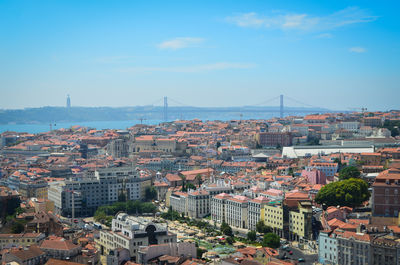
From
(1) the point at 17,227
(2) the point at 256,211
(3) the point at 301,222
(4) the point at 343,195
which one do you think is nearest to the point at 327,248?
(3) the point at 301,222

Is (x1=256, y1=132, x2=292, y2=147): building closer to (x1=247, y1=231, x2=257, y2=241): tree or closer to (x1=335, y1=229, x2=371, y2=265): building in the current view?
(x1=247, y1=231, x2=257, y2=241): tree

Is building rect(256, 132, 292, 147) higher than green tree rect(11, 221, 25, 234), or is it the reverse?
building rect(256, 132, 292, 147)

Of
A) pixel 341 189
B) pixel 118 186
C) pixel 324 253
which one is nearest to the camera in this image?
pixel 324 253

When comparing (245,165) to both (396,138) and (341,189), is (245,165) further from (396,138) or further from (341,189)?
(341,189)

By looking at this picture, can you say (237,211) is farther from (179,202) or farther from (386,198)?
(386,198)

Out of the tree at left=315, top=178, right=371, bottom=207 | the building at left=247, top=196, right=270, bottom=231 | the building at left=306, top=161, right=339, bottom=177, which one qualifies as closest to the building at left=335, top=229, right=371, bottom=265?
the tree at left=315, top=178, right=371, bottom=207

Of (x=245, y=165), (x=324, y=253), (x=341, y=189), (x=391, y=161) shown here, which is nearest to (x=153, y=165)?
(x=245, y=165)

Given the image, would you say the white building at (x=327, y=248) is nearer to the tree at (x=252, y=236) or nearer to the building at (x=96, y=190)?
the tree at (x=252, y=236)
